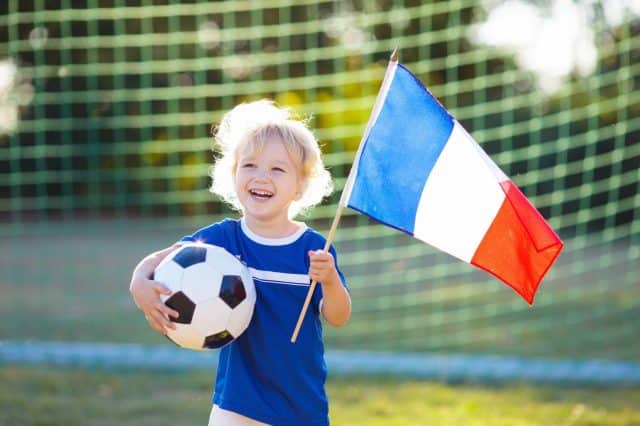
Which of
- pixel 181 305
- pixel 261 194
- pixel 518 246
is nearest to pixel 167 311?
pixel 181 305

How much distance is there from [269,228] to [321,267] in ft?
0.85

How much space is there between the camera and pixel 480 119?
1206 centimetres

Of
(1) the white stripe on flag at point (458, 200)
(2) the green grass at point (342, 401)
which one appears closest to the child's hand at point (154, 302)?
(1) the white stripe on flag at point (458, 200)

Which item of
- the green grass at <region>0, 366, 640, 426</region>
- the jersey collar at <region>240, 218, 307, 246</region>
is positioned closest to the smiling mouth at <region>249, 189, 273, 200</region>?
the jersey collar at <region>240, 218, 307, 246</region>

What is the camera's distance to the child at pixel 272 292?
97.7 inches

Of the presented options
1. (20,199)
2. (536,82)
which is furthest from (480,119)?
(20,199)

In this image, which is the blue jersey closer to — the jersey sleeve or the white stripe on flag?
the jersey sleeve

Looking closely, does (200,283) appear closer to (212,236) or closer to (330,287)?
(212,236)

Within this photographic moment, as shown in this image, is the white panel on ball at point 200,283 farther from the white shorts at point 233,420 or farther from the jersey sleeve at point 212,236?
the white shorts at point 233,420

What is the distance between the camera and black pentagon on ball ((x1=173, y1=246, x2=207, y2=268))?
2.48 m

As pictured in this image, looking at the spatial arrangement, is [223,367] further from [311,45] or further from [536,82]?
[311,45]

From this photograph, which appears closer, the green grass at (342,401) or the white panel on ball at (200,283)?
the white panel on ball at (200,283)

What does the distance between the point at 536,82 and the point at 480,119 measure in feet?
3.82

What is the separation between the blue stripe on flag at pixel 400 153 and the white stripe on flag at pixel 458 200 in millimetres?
24
